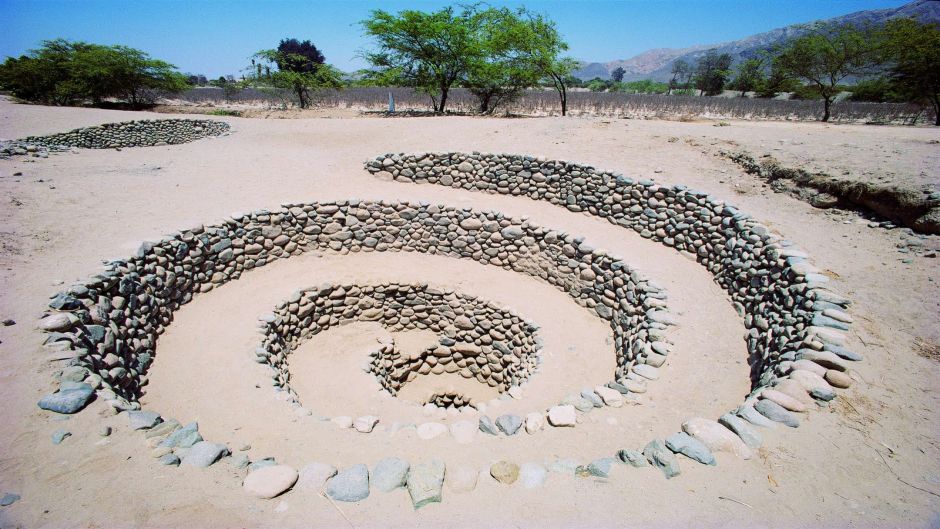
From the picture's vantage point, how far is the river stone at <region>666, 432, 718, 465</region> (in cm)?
317

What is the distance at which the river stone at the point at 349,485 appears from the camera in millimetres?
2943

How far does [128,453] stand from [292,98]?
1601 inches

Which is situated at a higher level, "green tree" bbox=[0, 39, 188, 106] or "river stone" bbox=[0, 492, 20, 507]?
"green tree" bbox=[0, 39, 188, 106]

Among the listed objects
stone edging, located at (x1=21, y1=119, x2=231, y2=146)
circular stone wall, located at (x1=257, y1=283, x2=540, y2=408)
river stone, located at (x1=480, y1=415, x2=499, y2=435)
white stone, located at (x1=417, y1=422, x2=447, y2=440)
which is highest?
stone edging, located at (x1=21, y1=119, x2=231, y2=146)

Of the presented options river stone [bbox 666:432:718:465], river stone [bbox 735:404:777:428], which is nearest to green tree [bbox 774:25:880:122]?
river stone [bbox 735:404:777:428]

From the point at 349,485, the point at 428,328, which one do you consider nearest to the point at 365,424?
the point at 349,485

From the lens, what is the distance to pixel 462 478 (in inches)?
122

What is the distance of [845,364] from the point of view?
4.18m

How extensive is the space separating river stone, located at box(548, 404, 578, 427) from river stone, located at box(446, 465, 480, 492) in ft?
4.34

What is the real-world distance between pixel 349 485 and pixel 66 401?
8.97 ft

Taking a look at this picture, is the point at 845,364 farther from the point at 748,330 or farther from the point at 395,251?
the point at 395,251

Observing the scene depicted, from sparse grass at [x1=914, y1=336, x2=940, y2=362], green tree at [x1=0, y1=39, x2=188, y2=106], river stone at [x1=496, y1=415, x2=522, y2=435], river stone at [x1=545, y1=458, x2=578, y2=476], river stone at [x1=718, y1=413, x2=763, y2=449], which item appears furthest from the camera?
green tree at [x1=0, y1=39, x2=188, y2=106]

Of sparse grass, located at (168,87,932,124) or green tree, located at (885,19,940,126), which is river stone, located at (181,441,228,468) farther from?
green tree, located at (885,19,940,126)

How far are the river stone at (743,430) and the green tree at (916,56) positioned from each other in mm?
25905
